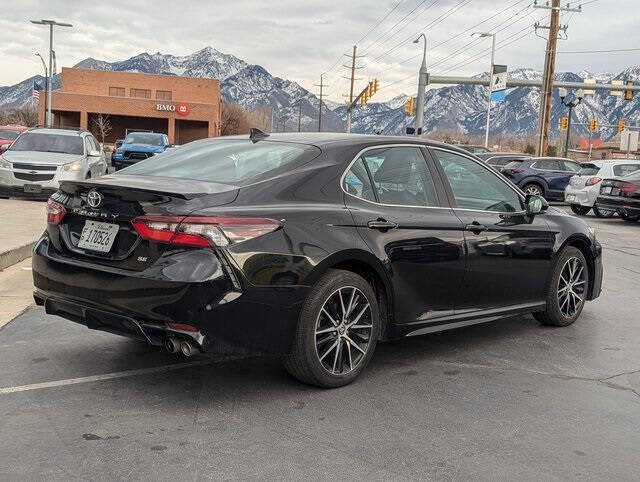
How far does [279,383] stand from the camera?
15.3ft

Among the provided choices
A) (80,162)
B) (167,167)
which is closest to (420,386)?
(167,167)

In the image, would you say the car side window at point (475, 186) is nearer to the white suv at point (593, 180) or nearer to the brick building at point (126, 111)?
the white suv at point (593, 180)

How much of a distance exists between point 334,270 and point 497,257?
166cm

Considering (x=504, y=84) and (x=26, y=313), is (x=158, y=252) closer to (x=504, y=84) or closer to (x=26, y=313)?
(x=26, y=313)

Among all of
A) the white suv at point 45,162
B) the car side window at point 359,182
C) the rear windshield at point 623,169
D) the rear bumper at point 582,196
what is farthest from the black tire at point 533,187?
the car side window at point 359,182

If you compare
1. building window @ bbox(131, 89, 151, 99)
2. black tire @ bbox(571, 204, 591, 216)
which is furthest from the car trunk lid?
building window @ bbox(131, 89, 151, 99)

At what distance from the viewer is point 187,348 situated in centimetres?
403

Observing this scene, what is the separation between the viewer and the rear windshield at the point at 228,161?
468 centimetres

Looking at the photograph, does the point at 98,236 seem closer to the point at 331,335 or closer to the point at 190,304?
the point at 190,304

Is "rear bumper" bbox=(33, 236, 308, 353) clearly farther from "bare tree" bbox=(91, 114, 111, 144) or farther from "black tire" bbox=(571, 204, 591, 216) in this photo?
"bare tree" bbox=(91, 114, 111, 144)

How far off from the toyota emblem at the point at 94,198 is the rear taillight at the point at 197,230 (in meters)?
0.36

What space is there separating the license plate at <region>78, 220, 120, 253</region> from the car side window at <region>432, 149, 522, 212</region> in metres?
2.43

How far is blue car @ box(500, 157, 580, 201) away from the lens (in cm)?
2441

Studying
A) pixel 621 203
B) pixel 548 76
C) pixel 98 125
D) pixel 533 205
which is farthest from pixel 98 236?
pixel 98 125
